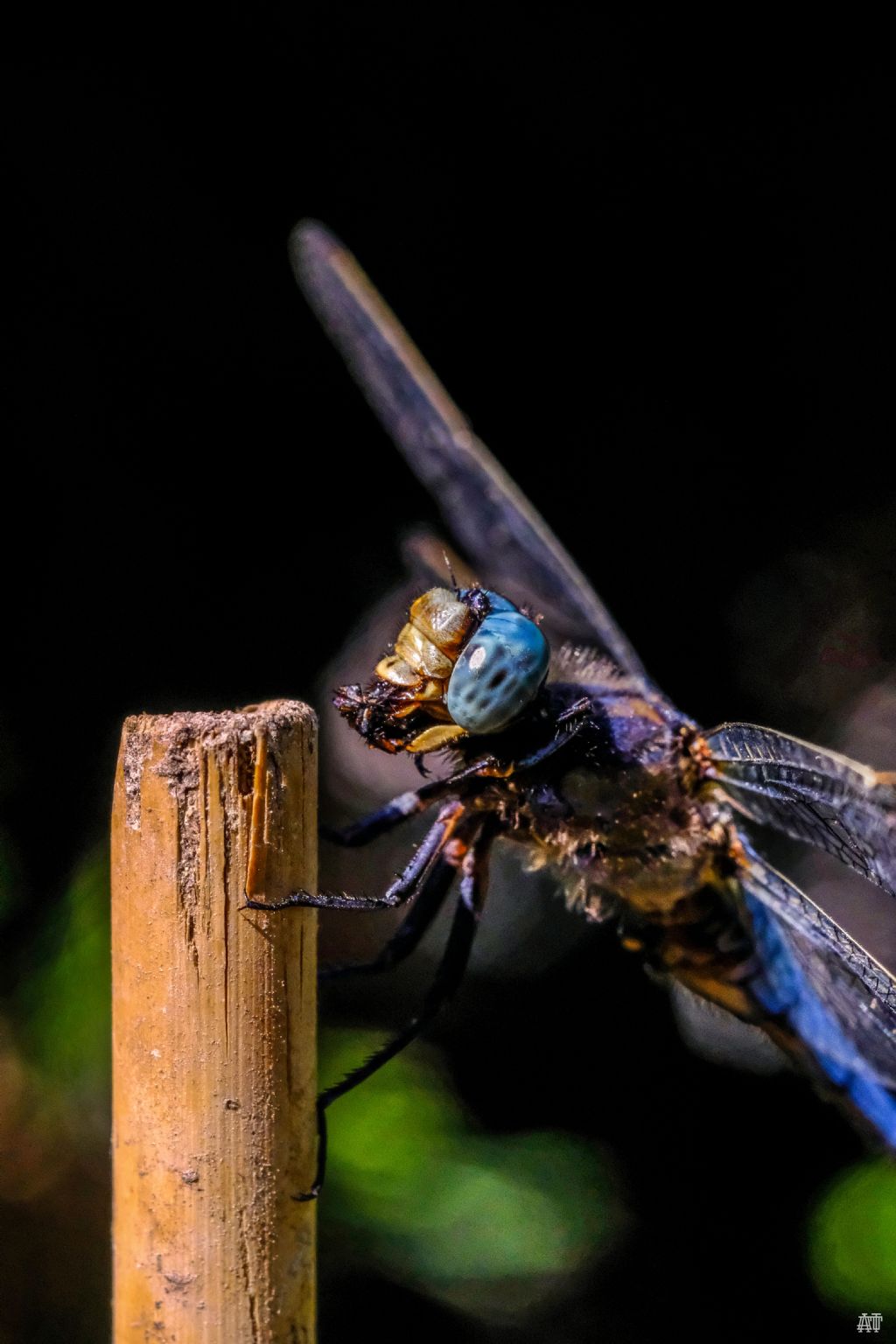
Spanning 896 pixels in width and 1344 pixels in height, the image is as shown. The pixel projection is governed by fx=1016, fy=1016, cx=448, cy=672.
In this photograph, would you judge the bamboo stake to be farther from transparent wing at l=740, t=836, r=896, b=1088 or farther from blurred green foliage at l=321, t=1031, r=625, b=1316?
blurred green foliage at l=321, t=1031, r=625, b=1316

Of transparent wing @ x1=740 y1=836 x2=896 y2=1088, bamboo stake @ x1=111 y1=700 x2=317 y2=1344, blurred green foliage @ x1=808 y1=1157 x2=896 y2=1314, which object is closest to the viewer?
bamboo stake @ x1=111 y1=700 x2=317 y2=1344

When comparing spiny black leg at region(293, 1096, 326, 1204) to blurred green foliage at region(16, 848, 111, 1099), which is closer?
spiny black leg at region(293, 1096, 326, 1204)

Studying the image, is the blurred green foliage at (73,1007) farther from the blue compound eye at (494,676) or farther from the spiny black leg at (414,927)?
the blue compound eye at (494,676)

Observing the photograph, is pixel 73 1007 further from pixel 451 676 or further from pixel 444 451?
pixel 444 451

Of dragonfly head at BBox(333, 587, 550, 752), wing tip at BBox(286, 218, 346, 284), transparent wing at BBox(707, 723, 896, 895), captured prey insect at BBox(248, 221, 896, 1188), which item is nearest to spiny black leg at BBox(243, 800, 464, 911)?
captured prey insect at BBox(248, 221, 896, 1188)

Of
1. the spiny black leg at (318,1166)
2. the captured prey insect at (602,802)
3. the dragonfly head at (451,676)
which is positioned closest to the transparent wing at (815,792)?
the captured prey insect at (602,802)

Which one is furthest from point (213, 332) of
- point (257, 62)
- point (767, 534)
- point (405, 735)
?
point (767, 534)
